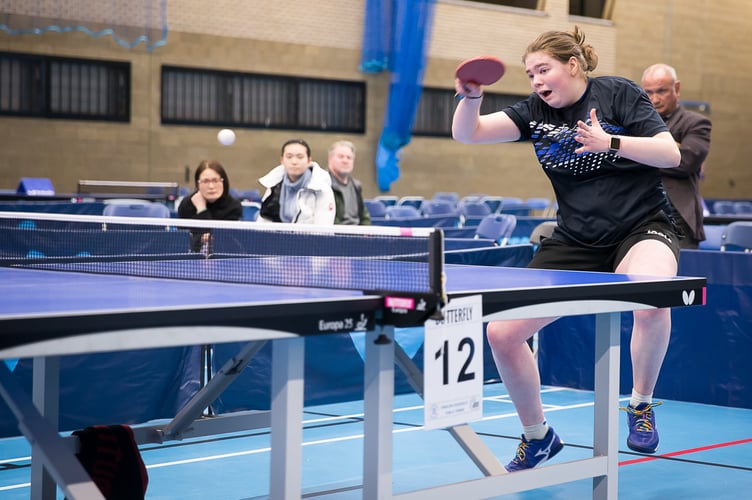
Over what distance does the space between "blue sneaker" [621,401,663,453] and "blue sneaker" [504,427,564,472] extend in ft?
0.99

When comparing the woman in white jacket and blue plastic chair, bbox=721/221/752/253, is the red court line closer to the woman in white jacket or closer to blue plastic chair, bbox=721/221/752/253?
blue plastic chair, bbox=721/221/752/253

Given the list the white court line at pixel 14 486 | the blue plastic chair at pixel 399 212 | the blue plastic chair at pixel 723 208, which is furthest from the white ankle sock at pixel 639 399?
the blue plastic chair at pixel 723 208

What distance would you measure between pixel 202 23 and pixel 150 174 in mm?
2753

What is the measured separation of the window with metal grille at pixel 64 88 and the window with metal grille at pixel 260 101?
82cm

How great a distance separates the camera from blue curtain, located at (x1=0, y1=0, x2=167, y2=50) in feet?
47.9

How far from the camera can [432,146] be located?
72.6 feet

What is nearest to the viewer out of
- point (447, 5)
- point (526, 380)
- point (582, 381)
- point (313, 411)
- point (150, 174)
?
point (526, 380)

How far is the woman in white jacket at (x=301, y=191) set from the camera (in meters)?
6.95

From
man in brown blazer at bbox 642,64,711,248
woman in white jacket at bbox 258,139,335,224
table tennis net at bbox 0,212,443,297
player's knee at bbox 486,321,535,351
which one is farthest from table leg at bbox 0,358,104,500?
woman in white jacket at bbox 258,139,335,224

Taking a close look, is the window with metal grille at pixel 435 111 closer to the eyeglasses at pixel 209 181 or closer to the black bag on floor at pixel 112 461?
the eyeglasses at pixel 209 181

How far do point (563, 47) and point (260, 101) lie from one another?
Answer: 16503mm

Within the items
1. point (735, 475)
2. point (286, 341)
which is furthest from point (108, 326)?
point (735, 475)

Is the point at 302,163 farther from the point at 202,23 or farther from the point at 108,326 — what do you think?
the point at 202,23

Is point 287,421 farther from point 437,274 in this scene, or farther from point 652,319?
point 652,319
